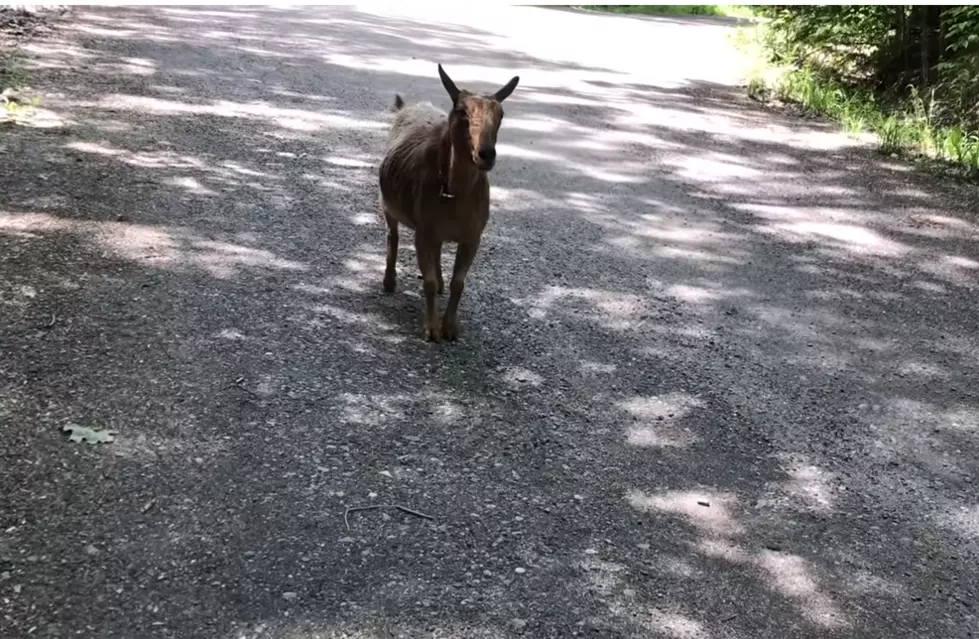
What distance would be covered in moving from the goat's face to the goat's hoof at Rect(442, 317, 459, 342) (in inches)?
43.7

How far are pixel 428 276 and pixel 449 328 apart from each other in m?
0.36

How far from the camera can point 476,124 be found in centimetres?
503

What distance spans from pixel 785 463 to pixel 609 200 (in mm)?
4346

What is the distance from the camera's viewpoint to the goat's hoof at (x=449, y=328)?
5.85 m

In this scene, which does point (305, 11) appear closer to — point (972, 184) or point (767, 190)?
point (767, 190)

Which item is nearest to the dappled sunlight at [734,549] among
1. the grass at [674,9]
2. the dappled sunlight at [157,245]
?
the dappled sunlight at [157,245]

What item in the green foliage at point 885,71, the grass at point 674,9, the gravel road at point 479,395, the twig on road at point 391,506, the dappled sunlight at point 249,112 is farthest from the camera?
the grass at point 674,9

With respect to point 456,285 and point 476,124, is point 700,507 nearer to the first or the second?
point 456,285

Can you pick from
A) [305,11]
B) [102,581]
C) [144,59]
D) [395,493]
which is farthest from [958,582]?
[305,11]

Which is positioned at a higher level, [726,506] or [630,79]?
[630,79]

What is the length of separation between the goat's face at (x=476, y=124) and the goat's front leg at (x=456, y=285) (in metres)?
0.72

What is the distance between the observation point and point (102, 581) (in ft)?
11.8

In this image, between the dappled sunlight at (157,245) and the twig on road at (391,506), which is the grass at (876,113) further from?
the twig on road at (391,506)

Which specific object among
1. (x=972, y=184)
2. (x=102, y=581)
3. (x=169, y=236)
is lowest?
(x=102, y=581)
